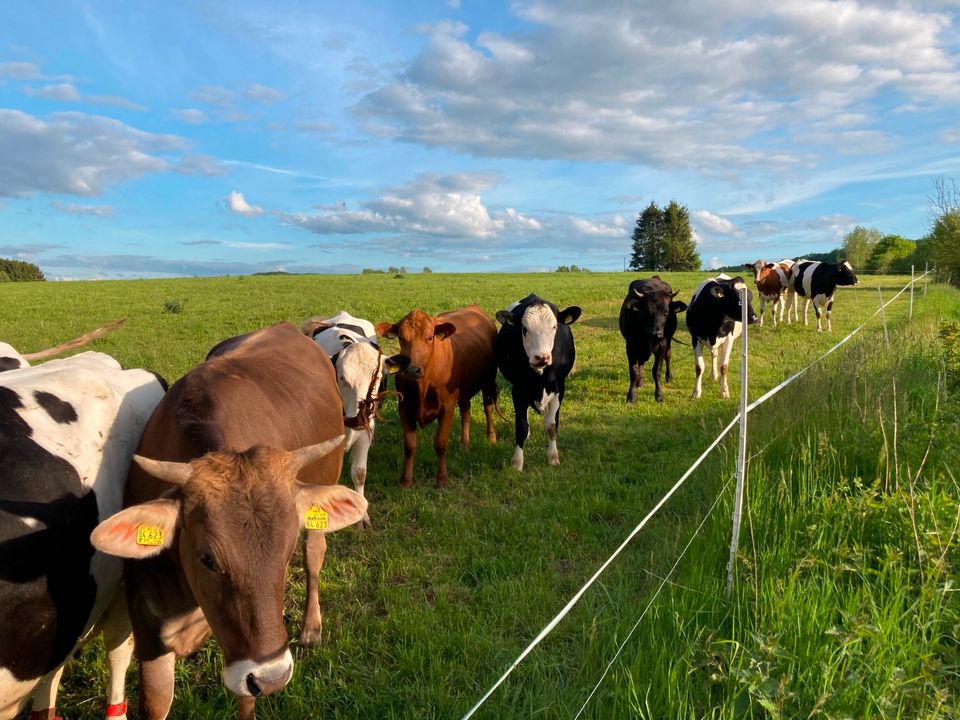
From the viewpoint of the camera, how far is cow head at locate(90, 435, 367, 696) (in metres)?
2.23

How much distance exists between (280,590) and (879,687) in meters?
2.50

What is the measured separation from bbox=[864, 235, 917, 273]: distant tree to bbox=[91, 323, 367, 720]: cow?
261 ft

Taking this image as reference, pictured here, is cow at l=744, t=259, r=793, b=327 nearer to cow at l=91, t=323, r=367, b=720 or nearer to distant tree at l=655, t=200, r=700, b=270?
cow at l=91, t=323, r=367, b=720

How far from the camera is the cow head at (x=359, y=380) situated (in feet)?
19.6

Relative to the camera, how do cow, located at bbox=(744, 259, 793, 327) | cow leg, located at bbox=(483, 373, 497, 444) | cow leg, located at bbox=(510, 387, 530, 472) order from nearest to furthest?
cow leg, located at bbox=(510, 387, 530, 472) → cow leg, located at bbox=(483, 373, 497, 444) → cow, located at bbox=(744, 259, 793, 327)

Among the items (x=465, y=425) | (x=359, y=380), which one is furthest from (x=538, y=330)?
(x=359, y=380)

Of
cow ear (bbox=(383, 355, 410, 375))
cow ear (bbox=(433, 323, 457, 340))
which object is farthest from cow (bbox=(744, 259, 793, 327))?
cow ear (bbox=(383, 355, 410, 375))

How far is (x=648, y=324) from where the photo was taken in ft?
32.6

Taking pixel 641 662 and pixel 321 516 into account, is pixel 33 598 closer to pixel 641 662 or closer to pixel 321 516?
pixel 321 516

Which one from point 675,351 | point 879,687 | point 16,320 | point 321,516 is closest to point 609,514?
point 879,687

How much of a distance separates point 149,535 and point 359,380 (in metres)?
3.71

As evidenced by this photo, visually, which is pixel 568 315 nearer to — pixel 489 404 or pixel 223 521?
pixel 489 404

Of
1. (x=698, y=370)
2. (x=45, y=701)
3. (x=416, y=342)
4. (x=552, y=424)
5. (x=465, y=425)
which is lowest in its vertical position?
(x=45, y=701)

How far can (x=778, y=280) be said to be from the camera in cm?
1880
